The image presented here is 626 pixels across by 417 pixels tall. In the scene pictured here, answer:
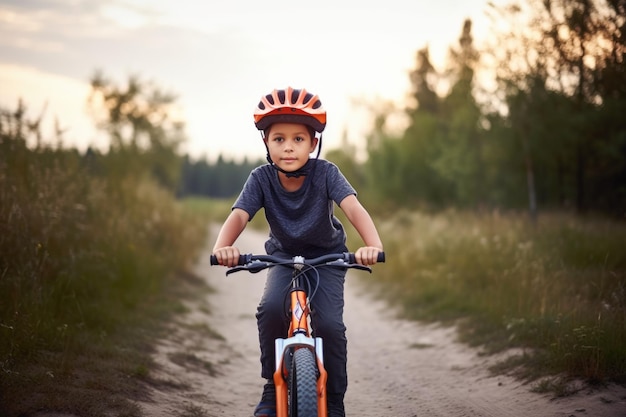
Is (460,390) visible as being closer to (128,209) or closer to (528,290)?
(528,290)

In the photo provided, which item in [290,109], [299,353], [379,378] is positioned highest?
[290,109]

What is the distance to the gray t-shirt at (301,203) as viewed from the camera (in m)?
4.19

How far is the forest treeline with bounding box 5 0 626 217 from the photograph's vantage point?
14.5m

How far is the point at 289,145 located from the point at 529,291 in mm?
4775

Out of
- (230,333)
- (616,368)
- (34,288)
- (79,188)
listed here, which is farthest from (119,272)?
(616,368)

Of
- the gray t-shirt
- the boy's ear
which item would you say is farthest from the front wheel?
the boy's ear

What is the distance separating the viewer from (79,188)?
8773mm

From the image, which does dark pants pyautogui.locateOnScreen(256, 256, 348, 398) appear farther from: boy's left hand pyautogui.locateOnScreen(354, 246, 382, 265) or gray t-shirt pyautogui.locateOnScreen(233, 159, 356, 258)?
boy's left hand pyautogui.locateOnScreen(354, 246, 382, 265)

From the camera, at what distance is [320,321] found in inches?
155

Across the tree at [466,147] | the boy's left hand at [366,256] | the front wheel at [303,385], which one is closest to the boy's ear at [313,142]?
the boy's left hand at [366,256]

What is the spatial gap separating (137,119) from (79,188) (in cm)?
4363

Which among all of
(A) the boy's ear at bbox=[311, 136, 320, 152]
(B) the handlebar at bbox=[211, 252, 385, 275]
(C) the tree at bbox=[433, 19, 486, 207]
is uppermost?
(C) the tree at bbox=[433, 19, 486, 207]

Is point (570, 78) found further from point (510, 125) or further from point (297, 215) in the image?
point (297, 215)

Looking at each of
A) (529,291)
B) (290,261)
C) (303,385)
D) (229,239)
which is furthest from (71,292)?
(529,291)
